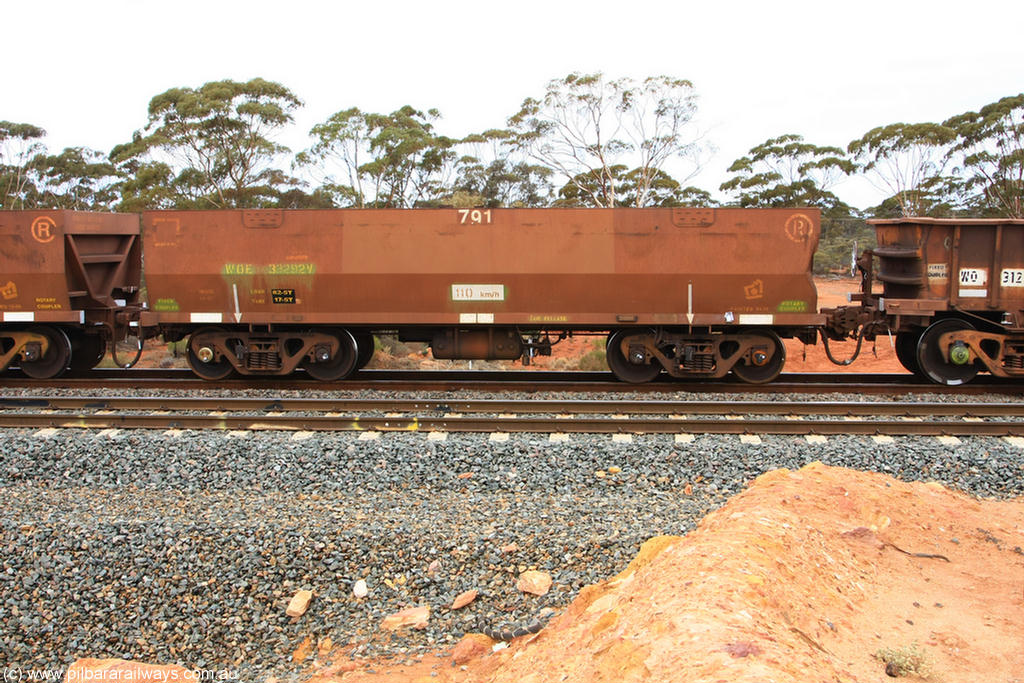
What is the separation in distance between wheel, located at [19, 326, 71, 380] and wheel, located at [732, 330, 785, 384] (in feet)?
34.7

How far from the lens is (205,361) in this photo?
11.5 metres

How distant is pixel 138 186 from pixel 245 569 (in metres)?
31.5

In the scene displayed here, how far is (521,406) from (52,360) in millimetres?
7815

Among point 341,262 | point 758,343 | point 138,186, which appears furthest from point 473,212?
point 138,186

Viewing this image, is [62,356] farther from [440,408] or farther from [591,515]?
[591,515]

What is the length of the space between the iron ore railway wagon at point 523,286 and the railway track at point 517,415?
1.50 m

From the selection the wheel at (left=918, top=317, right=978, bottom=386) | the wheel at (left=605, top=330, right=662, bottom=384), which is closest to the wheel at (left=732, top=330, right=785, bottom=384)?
the wheel at (left=605, top=330, right=662, bottom=384)

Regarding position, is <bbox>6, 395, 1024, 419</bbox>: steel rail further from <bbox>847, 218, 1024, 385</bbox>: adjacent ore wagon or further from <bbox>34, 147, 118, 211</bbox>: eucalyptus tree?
<bbox>34, 147, 118, 211</bbox>: eucalyptus tree

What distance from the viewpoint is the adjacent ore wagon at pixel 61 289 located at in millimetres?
11336

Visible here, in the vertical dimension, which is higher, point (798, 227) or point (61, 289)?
point (798, 227)

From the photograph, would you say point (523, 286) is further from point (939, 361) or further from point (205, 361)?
point (939, 361)

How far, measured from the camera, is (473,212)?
10977 mm

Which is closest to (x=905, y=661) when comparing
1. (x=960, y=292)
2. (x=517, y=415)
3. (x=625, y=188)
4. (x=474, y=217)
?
(x=517, y=415)

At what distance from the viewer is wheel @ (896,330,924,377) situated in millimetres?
11656
